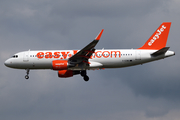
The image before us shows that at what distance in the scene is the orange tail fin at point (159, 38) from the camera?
50.7 metres

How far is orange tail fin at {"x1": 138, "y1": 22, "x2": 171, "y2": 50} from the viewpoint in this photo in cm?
5069

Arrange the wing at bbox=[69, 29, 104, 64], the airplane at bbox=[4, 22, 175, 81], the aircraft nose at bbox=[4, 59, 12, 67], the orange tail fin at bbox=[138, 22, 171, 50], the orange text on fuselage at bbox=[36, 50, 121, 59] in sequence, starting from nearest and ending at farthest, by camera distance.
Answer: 1. the wing at bbox=[69, 29, 104, 64]
2. the airplane at bbox=[4, 22, 175, 81]
3. the orange text on fuselage at bbox=[36, 50, 121, 59]
4. the orange tail fin at bbox=[138, 22, 171, 50]
5. the aircraft nose at bbox=[4, 59, 12, 67]

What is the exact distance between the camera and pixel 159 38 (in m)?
51.2

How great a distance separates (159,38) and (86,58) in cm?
1183

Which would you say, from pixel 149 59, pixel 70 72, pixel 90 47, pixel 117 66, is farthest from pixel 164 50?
pixel 70 72

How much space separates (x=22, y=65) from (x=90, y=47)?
11335mm

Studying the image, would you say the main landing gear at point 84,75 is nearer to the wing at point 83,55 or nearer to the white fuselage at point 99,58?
the white fuselage at point 99,58

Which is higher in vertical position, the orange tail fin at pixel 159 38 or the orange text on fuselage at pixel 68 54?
the orange tail fin at pixel 159 38

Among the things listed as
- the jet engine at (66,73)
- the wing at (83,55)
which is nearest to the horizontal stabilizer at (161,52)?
the wing at (83,55)

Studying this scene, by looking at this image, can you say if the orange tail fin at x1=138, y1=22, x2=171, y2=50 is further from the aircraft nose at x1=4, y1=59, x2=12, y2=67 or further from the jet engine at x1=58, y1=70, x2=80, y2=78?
the aircraft nose at x1=4, y1=59, x2=12, y2=67

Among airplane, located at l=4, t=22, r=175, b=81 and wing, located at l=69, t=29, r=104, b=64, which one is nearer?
wing, located at l=69, t=29, r=104, b=64

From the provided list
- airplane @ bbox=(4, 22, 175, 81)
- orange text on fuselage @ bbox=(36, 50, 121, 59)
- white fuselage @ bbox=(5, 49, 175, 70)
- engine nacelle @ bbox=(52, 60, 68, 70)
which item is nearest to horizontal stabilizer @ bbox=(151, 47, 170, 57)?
airplane @ bbox=(4, 22, 175, 81)

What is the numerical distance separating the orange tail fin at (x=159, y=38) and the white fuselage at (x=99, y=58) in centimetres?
185

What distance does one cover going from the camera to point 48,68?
49.8 metres
